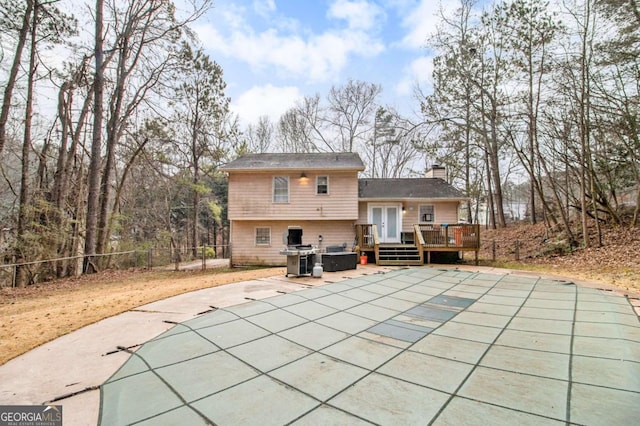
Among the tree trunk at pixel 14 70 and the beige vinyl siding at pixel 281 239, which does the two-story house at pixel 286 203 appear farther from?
the tree trunk at pixel 14 70

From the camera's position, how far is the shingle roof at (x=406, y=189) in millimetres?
12594

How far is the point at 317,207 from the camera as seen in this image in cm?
1215

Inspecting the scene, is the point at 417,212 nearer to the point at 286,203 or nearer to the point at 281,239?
the point at 286,203

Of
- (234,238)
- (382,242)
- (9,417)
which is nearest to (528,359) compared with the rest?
(9,417)

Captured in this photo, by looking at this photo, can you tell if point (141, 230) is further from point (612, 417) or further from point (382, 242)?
point (612, 417)

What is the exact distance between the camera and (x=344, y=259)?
29.2 feet

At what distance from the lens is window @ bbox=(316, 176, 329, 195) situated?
40.2 ft

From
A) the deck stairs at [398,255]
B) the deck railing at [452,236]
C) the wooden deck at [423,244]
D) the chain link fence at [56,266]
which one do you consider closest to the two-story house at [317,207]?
the wooden deck at [423,244]

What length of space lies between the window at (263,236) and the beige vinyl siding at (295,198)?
875 millimetres

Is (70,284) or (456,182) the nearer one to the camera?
(70,284)

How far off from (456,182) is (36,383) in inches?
862

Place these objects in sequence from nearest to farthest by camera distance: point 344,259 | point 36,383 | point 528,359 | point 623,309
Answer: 1. point 36,383
2. point 528,359
3. point 623,309
4. point 344,259

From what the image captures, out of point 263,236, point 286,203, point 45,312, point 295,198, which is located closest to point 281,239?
point 263,236

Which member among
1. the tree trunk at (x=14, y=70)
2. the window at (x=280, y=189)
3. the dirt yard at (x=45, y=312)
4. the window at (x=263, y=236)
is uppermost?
the tree trunk at (x=14, y=70)
